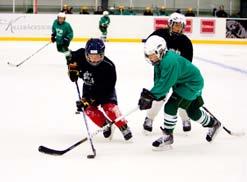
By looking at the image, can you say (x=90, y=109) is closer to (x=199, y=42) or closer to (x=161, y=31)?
(x=161, y=31)

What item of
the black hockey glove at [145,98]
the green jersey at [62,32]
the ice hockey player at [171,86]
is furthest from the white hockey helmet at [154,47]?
the green jersey at [62,32]

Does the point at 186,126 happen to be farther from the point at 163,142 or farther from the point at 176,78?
the point at 176,78

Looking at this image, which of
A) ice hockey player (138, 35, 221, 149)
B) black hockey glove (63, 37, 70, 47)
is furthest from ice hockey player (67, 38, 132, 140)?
black hockey glove (63, 37, 70, 47)

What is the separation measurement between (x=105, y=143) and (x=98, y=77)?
43 cm

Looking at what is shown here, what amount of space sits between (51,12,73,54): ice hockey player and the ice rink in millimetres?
1770

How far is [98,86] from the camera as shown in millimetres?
3264

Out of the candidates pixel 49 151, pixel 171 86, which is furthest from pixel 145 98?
pixel 49 151

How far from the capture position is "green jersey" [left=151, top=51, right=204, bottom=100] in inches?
112

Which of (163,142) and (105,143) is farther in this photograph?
(105,143)

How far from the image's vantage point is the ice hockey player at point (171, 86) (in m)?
2.84

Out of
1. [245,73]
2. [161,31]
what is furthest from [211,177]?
[245,73]

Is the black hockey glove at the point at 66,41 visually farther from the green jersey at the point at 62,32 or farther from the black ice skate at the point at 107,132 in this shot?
the black ice skate at the point at 107,132

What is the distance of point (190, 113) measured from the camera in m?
3.29

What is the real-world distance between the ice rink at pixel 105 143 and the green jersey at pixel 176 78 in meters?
0.38
